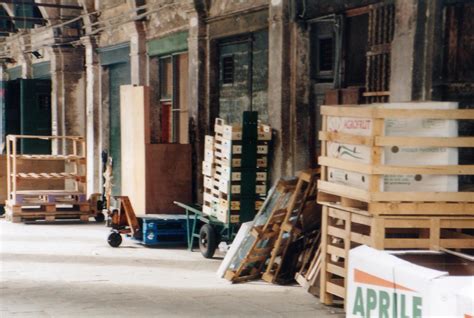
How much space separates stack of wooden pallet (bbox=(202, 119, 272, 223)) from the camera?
12281 mm

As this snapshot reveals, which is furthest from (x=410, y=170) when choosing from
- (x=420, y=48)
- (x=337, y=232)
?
(x=420, y=48)

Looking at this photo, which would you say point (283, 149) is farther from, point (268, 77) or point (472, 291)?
point (472, 291)

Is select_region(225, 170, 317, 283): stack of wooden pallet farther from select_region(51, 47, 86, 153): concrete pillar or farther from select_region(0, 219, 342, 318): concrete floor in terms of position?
select_region(51, 47, 86, 153): concrete pillar

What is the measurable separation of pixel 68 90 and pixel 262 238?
13.6m

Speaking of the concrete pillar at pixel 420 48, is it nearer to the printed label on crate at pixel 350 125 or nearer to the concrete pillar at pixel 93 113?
the printed label on crate at pixel 350 125

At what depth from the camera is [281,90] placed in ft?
41.5

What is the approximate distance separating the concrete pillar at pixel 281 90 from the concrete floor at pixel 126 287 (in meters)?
1.90

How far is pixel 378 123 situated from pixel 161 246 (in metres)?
6.80

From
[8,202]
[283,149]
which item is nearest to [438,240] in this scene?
[283,149]

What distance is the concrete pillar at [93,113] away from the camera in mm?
20984

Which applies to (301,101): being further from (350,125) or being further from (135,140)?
(350,125)

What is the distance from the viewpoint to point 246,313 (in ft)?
28.4

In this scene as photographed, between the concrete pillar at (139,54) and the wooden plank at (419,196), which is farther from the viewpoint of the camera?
the concrete pillar at (139,54)

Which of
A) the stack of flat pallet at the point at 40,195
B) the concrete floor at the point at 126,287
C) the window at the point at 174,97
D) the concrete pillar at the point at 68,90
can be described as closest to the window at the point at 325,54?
the concrete floor at the point at 126,287
